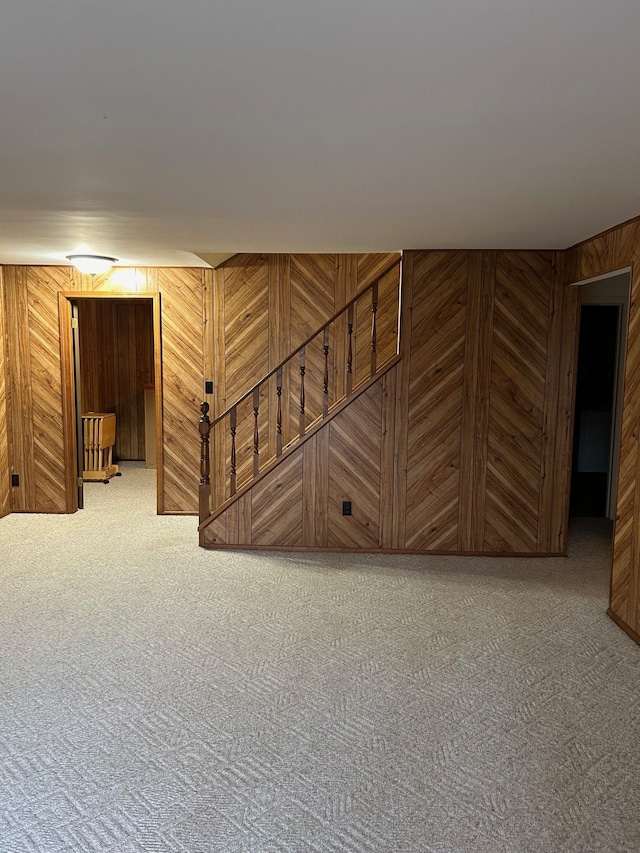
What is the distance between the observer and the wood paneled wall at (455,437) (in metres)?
4.82

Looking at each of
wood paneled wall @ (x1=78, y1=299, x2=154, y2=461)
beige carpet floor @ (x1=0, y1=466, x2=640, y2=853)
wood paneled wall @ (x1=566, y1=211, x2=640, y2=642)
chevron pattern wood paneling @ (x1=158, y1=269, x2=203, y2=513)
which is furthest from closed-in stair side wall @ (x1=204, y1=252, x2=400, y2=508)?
wood paneled wall @ (x1=78, y1=299, x2=154, y2=461)

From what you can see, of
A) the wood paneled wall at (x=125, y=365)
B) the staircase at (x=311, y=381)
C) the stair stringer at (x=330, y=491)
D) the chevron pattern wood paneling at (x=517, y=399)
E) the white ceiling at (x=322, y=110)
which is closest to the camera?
the white ceiling at (x=322, y=110)

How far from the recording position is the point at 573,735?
266 cm

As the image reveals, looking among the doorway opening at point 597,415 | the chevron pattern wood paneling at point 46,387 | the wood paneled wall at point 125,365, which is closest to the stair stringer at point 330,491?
the chevron pattern wood paneling at point 46,387

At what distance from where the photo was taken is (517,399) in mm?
4887

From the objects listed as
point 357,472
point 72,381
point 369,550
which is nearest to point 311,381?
point 357,472

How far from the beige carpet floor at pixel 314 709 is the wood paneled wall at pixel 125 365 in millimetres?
4349

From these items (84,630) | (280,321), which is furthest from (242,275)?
(84,630)

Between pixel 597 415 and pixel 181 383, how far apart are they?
427 centimetres

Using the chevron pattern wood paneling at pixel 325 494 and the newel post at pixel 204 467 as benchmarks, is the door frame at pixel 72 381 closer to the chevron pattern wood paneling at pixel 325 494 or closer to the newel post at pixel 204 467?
the newel post at pixel 204 467

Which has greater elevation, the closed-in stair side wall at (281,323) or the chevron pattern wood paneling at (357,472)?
the closed-in stair side wall at (281,323)

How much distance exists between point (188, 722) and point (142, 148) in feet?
7.90

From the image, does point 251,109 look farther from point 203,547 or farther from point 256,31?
point 203,547

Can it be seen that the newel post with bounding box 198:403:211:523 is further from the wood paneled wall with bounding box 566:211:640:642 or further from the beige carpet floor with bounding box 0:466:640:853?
the wood paneled wall with bounding box 566:211:640:642
